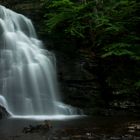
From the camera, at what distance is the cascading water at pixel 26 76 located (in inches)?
629

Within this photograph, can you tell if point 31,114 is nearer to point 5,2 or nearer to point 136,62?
point 136,62

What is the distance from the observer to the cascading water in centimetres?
1598

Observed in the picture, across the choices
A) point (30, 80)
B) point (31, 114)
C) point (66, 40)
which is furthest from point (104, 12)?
point (31, 114)

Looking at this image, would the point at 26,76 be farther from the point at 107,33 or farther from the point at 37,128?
the point at 37,128

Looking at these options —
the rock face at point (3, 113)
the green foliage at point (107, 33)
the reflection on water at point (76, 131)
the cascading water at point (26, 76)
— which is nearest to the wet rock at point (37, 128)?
the reflection on water at point (76, 131)

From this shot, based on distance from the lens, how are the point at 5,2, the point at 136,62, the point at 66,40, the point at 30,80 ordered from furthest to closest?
the point at 5,2 < the point at 66,40 < the point at 136,62 < the point at 30,80

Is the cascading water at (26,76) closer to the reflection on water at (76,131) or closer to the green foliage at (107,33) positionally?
the green foliage at (107,33)

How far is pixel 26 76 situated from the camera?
16.8m

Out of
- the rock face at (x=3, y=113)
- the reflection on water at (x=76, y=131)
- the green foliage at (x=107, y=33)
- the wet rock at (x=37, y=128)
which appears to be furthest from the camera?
the green foliage at (x=107, y=33)

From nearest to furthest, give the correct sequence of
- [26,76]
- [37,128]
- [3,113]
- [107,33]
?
[37,128]
[3,113]
[26,76]
[107,33]

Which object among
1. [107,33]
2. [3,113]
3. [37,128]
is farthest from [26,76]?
[37,128]

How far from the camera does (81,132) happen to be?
11.0m

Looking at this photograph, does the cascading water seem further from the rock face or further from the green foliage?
the green foliage

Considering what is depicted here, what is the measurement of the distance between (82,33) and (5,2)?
21.8 ft
